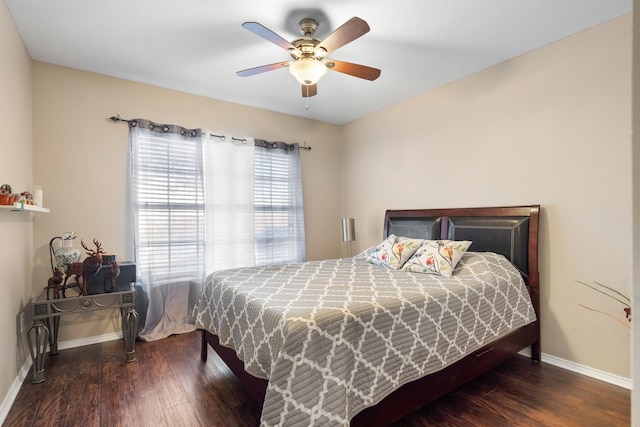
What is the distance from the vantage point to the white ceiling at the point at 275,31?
2057mm

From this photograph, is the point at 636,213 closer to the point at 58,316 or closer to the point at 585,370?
the point at 585,370

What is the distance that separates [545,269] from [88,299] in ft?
12.4

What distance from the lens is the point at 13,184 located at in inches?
83.9

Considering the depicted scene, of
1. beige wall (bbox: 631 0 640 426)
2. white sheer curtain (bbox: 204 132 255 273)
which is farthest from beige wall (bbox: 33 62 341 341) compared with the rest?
beige wall (bbox: 631 0 640 426)

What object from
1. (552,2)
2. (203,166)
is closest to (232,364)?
(203,166)

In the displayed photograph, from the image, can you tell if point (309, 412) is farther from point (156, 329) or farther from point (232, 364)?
point (156, 329)

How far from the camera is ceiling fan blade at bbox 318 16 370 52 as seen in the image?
1.77 m

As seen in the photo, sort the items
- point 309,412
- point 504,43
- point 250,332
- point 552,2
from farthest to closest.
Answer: point 504,43 < point 552,2 < point 250,332 < point 309,412

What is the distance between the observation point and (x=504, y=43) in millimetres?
2492

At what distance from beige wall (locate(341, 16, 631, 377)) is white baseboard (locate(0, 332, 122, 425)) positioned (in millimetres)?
3623

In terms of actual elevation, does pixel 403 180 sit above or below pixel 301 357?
above

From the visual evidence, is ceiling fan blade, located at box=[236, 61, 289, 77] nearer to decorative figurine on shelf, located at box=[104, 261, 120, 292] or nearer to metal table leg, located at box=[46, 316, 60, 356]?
decorative figurine on shelf, located at box=[104, 261, 120, 292]

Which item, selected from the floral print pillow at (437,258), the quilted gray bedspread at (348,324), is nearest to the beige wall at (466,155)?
the quilted gray bedspread at (348,324)

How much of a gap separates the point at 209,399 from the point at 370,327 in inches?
49.6
